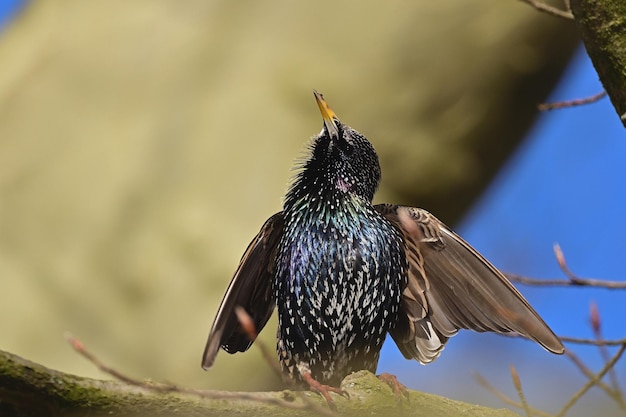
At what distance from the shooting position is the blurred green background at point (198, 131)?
19.4ft

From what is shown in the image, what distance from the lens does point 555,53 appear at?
20.7ft

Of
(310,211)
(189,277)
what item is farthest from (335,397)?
(189,277)

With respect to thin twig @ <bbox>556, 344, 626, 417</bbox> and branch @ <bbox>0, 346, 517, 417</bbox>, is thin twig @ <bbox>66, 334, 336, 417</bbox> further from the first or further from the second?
thin twig @ <bbox>556, 344, 626, 417</bbox>

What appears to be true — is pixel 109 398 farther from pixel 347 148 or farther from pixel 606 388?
pixel 347 148

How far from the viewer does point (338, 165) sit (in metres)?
4.18

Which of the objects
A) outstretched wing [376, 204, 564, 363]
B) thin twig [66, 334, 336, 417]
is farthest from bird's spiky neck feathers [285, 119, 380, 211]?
thin twig [66, 334, 336, 417]

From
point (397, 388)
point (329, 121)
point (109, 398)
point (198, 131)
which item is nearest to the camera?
point (109, 398)

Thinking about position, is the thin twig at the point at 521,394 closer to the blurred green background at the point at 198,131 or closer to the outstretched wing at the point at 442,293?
the outstretched wing at the point at 442,293

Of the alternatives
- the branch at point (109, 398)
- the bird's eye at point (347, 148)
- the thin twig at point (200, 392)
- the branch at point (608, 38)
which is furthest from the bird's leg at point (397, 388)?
the bird's eye at point (347, 148)

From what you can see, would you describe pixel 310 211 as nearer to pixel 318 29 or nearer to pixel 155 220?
pixel 155 220

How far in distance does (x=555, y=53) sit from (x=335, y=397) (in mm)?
4104

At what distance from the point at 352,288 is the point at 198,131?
112 inches

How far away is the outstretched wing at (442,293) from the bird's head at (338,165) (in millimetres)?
166

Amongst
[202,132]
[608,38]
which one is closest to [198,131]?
[202,132]
